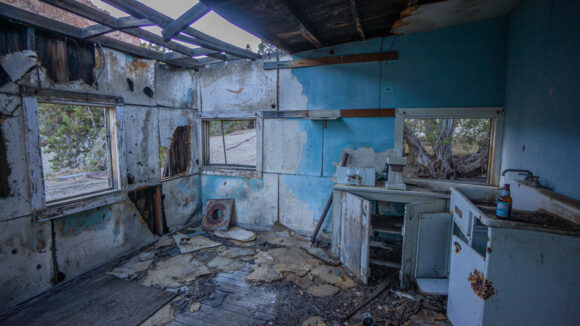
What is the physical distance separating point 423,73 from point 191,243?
465cm

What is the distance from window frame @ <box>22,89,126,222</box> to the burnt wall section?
0.14 ft

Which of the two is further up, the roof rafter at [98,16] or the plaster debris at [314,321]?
the roof rafter at [98,16]

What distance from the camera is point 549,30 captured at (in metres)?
2.38

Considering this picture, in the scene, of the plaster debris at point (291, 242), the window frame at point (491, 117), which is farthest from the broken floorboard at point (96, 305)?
the window frame at point (491, 117)

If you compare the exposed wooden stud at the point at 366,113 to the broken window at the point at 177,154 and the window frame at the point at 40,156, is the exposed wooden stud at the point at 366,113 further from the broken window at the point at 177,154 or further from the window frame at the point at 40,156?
the window frame at the point at 40,156

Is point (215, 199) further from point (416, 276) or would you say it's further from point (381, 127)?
point (416, 276)

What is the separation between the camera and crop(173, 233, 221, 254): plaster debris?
419cm

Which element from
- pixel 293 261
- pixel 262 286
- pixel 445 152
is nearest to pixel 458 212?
pixel 293 261

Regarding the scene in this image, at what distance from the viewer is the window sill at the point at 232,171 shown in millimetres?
4964

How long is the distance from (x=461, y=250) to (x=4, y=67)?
4.82 metres

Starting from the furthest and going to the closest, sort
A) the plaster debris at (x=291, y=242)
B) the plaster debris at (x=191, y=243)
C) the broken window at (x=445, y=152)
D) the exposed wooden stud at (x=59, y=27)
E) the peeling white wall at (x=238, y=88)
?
the broken window at (x=445, y=152)
the peeling white wall at (x=238, y=88)
the plaster debris at (x=191, y=243)
the plaster debris at (x=291, y=242)
the exposed wooden stud at (x=59, y=27)

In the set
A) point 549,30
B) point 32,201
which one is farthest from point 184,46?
point 549,30

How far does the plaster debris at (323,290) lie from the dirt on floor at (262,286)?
0.5 inches

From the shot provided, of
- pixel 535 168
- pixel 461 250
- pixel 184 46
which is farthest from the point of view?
pixel 184 46
